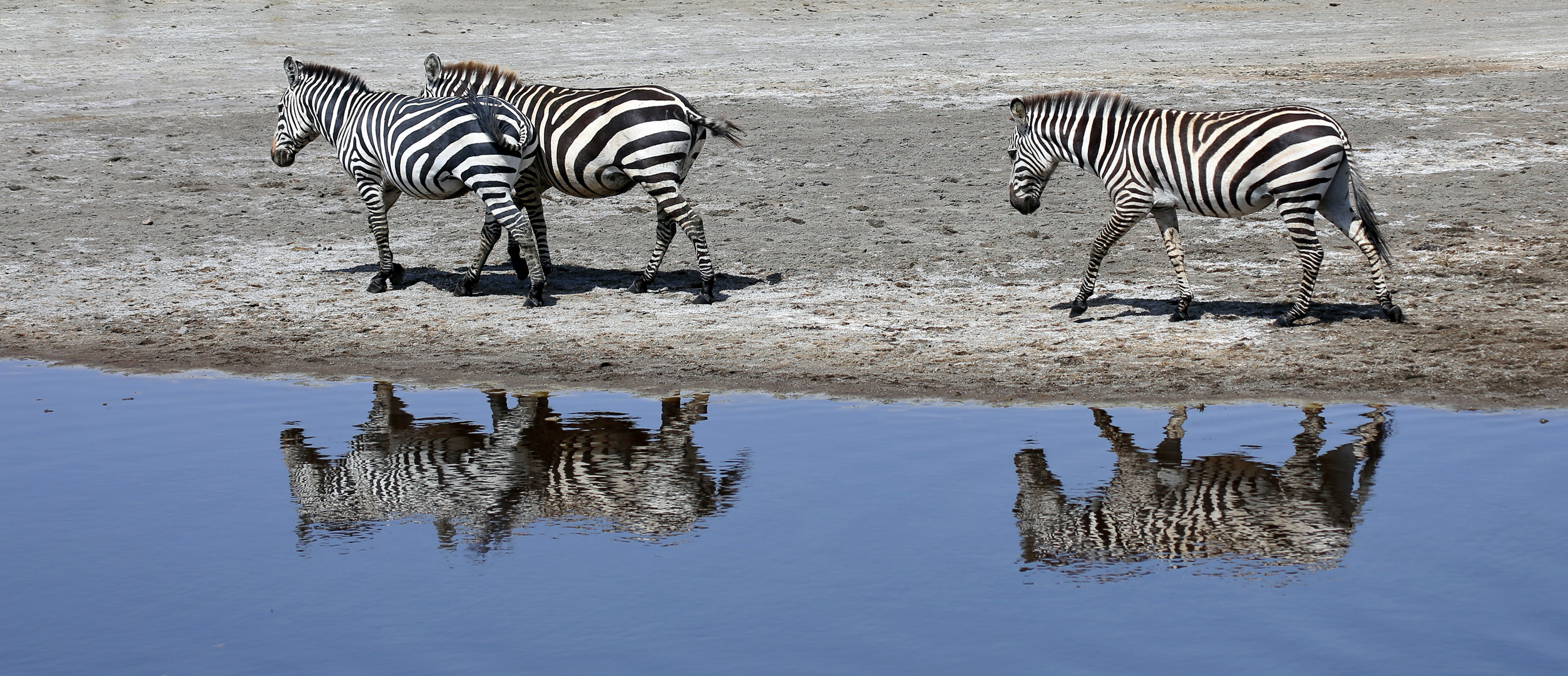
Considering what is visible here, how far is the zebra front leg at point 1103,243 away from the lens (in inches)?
430

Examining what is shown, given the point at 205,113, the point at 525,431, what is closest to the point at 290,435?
the point at 525,431

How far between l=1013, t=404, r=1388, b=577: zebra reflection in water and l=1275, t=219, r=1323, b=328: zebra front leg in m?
2.71

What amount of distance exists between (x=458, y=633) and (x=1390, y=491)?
4.23m

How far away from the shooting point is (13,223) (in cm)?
1473

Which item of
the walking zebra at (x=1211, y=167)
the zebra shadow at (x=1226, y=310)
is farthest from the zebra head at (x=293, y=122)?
the zebra shadow at (x=1226, y=310)

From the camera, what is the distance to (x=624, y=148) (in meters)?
11.7

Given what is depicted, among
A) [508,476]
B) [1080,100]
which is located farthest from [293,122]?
[508,476]

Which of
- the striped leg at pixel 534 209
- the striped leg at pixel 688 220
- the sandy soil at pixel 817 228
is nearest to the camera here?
the sandy soil at pixel 817 228

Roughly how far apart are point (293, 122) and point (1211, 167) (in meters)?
7.85

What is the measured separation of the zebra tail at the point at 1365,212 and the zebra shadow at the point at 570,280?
15.3ft

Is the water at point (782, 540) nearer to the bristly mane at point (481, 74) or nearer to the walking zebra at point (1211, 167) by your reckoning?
the walking zebra at point (1211, 167)

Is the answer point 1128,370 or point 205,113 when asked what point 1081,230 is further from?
point 205,113

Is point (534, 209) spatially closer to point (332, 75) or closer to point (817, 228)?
point (332, 75)

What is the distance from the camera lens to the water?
531cm
